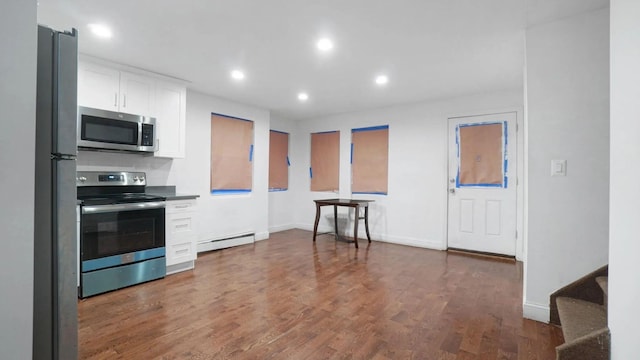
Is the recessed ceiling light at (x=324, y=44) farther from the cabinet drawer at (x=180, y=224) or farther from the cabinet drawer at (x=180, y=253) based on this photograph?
the cabinet drawer at (x=180, y=253)

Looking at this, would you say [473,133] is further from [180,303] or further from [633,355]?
[180,303]

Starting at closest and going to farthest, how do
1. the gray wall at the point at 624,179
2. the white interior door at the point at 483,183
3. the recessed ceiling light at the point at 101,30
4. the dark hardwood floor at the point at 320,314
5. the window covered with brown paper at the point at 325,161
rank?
the gray wall at the point at 624,179 < the dark hardwood floor at the point at 320,314 < the recessed ceiling light at the point at 101,30 < the white interior door at the point at 483,183 < the window covered with brown paper at the point at 325,161

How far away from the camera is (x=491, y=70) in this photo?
3.43 m

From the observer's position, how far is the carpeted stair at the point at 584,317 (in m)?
1.43

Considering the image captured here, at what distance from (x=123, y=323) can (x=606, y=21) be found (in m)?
4.08

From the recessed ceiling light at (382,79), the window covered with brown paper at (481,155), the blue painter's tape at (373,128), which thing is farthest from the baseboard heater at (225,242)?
the window covered with brown paper at (481,155)

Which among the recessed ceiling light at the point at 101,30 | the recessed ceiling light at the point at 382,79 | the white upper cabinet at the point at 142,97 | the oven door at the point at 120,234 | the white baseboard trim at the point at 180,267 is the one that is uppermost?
the recessed ceiling light at the point at 382,79

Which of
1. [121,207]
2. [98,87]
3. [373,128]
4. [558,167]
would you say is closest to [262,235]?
[121,207]

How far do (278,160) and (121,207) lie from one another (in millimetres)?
3425

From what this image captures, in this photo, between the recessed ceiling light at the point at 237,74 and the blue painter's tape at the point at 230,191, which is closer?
the recessed ceiling light at the point at 237,74

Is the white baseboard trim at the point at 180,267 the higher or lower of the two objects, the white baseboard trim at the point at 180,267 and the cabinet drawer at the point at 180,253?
the lower

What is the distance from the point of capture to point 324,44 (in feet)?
9.05

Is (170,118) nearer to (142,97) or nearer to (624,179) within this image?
(142,97)

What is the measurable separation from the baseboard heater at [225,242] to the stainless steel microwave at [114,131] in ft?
5.27
